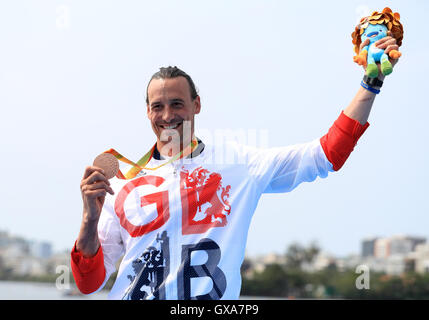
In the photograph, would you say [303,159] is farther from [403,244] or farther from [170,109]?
[403,244]

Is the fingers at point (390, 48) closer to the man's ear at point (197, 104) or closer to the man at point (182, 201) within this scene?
the man at point (182, 201)

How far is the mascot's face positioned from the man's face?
1156mm

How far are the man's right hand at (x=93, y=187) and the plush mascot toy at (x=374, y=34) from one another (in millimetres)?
1584

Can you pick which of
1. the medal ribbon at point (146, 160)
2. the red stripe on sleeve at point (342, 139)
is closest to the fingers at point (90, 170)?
the medal ribbon at point (146, 160)

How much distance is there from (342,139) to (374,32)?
696mm

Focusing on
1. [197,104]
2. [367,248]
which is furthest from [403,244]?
[197,104]

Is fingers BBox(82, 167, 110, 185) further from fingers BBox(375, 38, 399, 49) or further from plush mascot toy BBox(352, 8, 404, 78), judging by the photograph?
fingers BBox(375, 38, 399, 49)

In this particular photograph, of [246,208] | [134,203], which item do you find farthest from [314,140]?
[134,203]

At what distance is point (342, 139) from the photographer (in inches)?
120

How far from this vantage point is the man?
3.05 meters

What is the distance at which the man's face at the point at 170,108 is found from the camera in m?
3.34

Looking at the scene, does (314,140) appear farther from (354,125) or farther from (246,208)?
(246,208)

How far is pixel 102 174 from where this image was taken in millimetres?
2953
